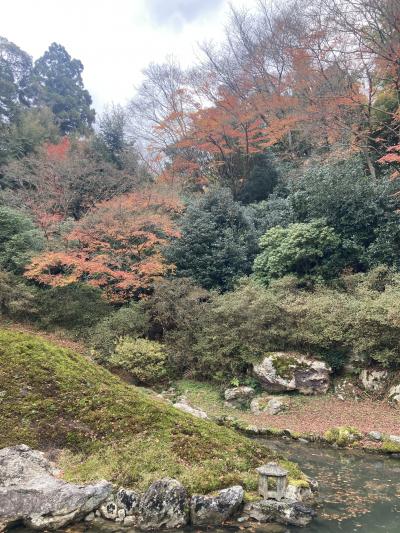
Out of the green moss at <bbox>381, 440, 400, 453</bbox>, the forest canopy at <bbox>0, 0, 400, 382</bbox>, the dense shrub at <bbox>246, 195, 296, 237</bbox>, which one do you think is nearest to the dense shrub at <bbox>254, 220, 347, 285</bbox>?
the forest canopy at <bbox>0, 0, 400, 382</bbox>

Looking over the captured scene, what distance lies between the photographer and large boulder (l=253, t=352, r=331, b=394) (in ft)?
37.7

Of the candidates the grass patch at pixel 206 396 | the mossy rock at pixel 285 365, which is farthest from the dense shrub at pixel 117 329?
the mossy rock at pixel 285 365

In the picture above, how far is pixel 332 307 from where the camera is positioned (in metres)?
12.0

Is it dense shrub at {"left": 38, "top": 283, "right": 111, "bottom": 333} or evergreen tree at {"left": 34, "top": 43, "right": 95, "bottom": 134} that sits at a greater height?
evergreen tree at {"left": 34, "top": 43, "right": 95, "bottom": 134}

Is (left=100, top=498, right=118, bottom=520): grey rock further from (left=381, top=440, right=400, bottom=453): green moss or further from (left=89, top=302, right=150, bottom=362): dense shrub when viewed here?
(left=89, top=302, right=150, bottom=362): dense shrub

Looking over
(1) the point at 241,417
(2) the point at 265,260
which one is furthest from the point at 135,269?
(1) the point at 241,417

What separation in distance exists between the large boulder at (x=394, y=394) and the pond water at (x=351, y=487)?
8.44 feet

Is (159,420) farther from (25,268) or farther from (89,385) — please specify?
(25,268)

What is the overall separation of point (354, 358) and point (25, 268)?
11.9m

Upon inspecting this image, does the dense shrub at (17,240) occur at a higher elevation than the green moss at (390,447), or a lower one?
higher

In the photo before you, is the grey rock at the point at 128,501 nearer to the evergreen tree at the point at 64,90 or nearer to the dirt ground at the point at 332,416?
the dirt ground at the point at 332,416

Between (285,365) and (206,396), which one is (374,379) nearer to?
(285,365)

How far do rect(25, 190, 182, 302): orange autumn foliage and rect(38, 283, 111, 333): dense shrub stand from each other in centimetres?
44

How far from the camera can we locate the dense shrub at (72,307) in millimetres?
15000
